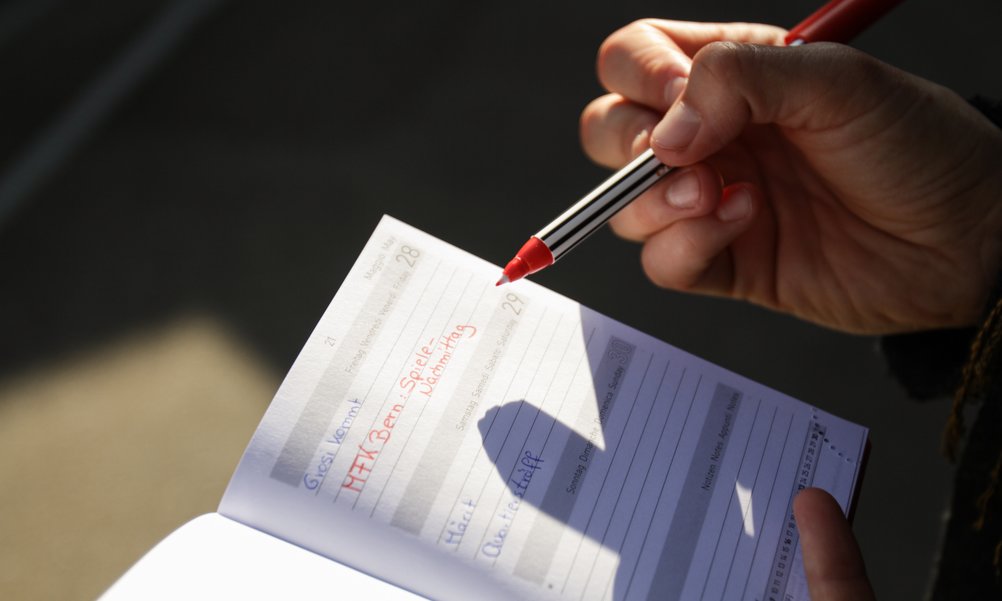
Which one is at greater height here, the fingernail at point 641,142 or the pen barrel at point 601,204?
the fingernail at point 641,142

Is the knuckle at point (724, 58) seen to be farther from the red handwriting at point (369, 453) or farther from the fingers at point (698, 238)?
the red handwriting at point (369, 453)

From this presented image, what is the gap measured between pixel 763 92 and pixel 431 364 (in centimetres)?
29

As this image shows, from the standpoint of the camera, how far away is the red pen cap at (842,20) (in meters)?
0.57

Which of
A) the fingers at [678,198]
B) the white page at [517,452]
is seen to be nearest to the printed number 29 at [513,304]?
the white page at [517,452]

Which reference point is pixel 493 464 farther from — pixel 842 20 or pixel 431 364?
pixel 842 20

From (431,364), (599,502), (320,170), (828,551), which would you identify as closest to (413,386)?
(431,364)

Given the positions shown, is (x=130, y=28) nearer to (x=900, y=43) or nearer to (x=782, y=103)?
(x=782, y=103)

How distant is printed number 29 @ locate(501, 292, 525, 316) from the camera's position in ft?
1.55

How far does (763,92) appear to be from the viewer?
50 cm

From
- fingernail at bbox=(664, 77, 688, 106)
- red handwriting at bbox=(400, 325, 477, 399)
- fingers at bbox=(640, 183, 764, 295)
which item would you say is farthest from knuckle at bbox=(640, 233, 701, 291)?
red handwriting at bbox=(400, 325, 477, 399)

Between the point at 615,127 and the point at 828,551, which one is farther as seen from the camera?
the point at 615,127

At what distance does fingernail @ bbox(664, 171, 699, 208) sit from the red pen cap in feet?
0.48

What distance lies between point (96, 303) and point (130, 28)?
0.35 m

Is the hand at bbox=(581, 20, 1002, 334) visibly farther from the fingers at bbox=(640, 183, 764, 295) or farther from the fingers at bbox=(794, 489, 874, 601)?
the fingers at bbox=(794, 489, 874, 601)
